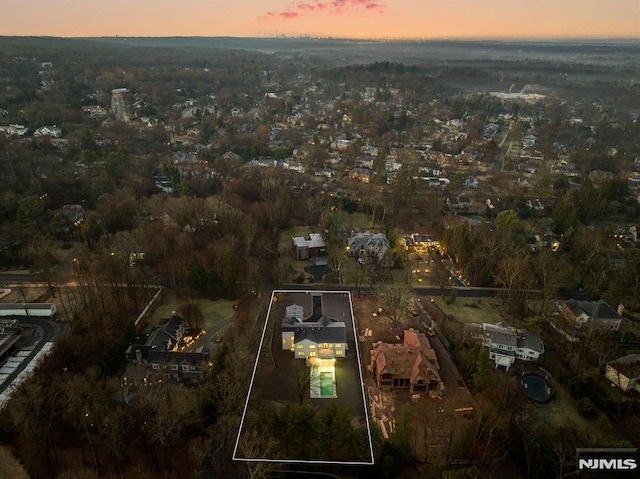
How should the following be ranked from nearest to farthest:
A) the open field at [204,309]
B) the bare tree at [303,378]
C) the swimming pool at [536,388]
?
the bare tree at [303,378], the swimming pool at [536,388], the open field at [204,309]

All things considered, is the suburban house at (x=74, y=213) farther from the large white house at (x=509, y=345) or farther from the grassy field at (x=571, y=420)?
the grassy field at (x=571, y=420)

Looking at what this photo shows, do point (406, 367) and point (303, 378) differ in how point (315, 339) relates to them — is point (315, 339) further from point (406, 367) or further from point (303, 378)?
point (406, 367)

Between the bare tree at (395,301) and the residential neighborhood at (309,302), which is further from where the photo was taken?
the bare tree at (395,301)

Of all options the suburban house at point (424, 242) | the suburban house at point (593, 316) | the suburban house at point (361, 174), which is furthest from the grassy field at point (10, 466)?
the suburban house at point (361, 174)

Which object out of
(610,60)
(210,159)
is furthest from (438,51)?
(210,159)

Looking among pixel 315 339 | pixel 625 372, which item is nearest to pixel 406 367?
pixel 315 339
